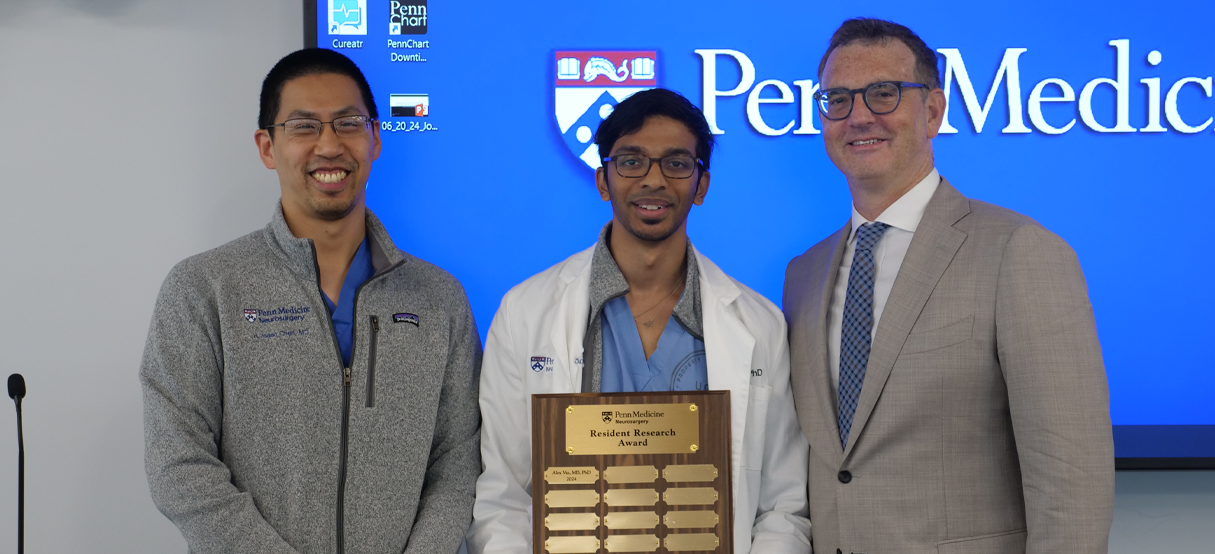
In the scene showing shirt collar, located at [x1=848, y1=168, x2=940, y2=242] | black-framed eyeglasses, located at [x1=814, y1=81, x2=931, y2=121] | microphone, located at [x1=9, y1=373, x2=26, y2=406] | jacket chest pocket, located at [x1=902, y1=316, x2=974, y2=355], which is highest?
black-framed eyeglasses, located at [x1=814, y1=81, x2=931, y2=121]

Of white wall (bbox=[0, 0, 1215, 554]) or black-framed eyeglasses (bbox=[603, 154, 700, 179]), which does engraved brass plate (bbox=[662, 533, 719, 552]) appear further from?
white wall (bbox=[0, 0, 1215, 554])

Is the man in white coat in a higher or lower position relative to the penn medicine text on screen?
lower

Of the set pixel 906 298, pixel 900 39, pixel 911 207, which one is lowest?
pixel 906 298

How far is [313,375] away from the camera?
1.77m

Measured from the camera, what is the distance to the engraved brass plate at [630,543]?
5.61 ft

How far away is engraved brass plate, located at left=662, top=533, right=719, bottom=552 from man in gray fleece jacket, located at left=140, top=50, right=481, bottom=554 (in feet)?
1.55

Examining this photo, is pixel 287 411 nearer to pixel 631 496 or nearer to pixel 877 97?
pixel 631 496

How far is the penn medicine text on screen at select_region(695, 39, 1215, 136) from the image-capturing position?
2.69 m

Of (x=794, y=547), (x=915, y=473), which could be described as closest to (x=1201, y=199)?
(x=915, y=473)

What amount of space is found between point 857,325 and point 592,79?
1.26 m

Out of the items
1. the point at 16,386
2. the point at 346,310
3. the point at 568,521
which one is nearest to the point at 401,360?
the point at 346,310

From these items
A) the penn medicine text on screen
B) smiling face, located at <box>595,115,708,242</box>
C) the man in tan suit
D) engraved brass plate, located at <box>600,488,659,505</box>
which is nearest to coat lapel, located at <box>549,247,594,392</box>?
smiling face, located at <box>595,115,708,242</box>

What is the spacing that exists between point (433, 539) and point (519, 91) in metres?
1.45

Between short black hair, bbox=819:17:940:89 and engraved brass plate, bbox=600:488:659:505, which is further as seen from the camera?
short black hair, bbox=819:17:940:89
